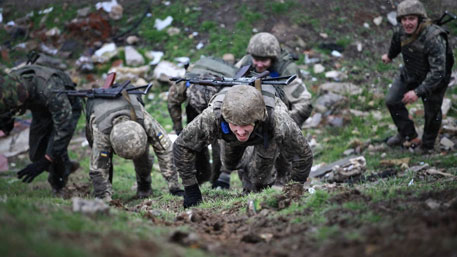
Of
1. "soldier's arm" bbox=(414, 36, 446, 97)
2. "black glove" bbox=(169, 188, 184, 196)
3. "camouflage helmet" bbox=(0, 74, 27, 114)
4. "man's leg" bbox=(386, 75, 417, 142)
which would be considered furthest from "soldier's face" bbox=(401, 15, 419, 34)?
"camouflage helmet" bbox=(0, 74, 27, 114)

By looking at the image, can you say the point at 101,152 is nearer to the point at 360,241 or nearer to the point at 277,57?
the point at 277,57

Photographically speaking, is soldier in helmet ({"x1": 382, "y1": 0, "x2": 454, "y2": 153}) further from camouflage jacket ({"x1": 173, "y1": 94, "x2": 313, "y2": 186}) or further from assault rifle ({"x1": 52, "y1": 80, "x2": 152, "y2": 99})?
assault rifle ({"x1": 52, "y1": 80, "x2": 152, "y2": 99})

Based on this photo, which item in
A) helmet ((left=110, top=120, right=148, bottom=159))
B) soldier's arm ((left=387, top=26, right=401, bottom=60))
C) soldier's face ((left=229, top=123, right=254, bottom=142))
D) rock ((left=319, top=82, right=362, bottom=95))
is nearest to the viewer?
soldier's face ((left=229, top=123, right=254, bottom=142))

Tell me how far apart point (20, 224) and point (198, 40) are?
11597mm

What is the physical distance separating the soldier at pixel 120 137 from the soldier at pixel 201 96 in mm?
793

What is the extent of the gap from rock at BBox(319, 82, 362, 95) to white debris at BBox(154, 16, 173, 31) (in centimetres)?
541

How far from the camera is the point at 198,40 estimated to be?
14688mm

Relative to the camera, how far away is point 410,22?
27.9ft

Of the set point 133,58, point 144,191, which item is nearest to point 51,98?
point 144,191

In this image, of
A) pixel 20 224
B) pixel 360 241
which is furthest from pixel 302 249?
pixel 20 224

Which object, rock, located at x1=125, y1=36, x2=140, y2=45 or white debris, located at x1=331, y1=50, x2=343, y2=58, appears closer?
white debris, located at x1=331, y1=50, x2=343, y2=58

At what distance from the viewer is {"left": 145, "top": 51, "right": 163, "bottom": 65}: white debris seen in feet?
47.0

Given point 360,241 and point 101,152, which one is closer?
point 360,241

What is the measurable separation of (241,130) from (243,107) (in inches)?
10.6
